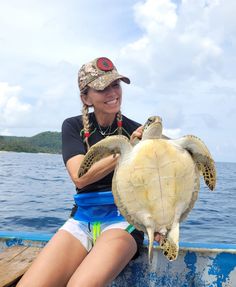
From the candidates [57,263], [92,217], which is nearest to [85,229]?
[92,217]

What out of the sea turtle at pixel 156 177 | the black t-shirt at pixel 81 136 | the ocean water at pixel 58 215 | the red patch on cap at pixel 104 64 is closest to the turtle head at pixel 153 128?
the sea turtle at pixel 156 177

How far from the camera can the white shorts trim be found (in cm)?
361

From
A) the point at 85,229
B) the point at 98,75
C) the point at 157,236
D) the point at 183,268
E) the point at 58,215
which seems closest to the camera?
the point at 157,236

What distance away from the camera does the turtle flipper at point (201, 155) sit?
302 centimetres

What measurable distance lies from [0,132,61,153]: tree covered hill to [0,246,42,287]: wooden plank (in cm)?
10337

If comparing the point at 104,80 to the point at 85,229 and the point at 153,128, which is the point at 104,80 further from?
the point at 85,229

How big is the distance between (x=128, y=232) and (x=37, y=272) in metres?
0.86

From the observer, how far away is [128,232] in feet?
11.6

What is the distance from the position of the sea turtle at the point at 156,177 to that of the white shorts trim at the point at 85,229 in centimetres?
52

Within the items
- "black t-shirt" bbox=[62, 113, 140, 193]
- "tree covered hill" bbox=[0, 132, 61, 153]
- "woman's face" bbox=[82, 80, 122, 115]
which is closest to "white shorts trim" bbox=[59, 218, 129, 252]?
"black t-shirt" bbox=[62, 113, 140, 193]

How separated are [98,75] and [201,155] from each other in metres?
1.37

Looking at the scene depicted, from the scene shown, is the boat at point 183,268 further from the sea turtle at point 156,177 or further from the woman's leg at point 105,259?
the sea turtle at point 156,177

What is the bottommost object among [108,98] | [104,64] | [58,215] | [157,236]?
[58,215]

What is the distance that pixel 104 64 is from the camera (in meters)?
3.94
